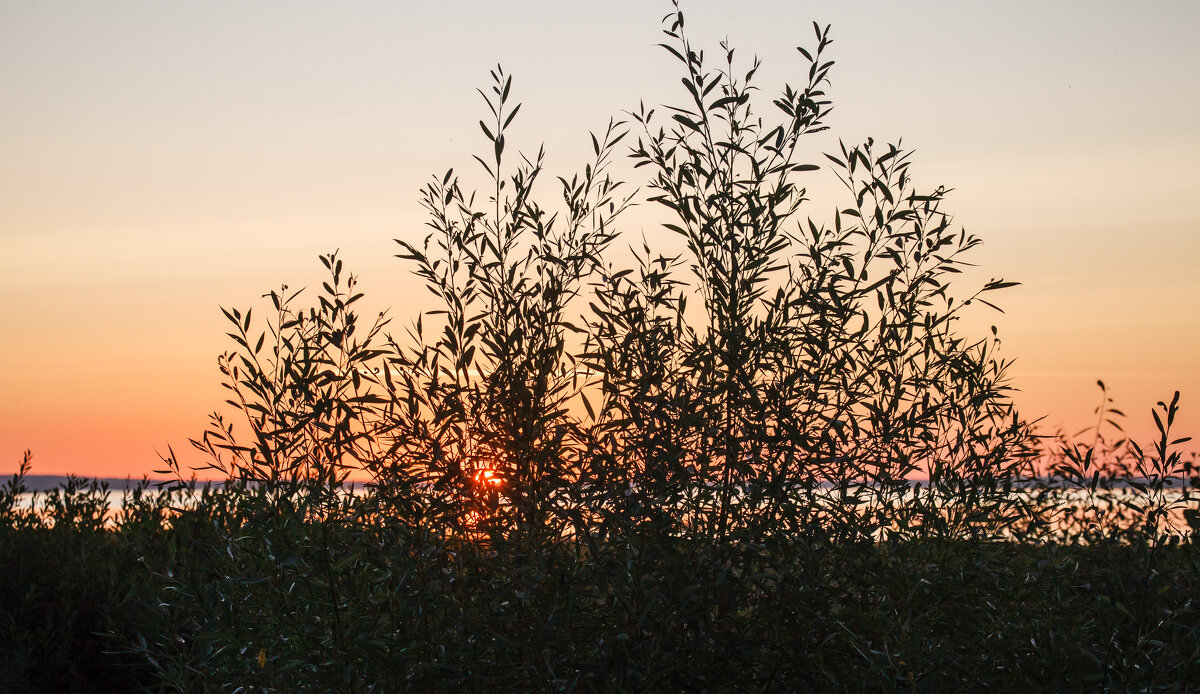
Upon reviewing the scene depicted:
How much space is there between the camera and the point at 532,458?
4500 millimetres

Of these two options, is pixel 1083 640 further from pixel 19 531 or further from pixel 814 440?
pixel 19 531

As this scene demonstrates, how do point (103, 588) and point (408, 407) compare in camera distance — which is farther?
point (103, 588)

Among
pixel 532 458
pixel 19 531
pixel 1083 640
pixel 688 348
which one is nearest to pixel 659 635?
pixel 532 458

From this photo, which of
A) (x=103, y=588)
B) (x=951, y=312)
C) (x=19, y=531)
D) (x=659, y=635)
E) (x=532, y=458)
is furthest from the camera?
(x=19, y=531)

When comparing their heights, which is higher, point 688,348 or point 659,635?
point 688,348

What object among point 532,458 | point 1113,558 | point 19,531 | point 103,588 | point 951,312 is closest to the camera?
point 532,458

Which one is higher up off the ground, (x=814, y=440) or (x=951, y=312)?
(x=951, y=312)

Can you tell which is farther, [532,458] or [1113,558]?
[1113,558]

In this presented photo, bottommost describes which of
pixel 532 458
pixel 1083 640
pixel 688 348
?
pixel 1083 640

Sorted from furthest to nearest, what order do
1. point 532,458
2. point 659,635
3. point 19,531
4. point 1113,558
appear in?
point 19,531 < point 1113,558 < point 532,458 < point 659,635

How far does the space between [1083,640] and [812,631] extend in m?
1.25

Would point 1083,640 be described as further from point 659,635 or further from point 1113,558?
point 659,635

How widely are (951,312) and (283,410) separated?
3.47m

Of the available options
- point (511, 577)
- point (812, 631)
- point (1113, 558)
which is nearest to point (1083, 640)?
point (1113, 558)
